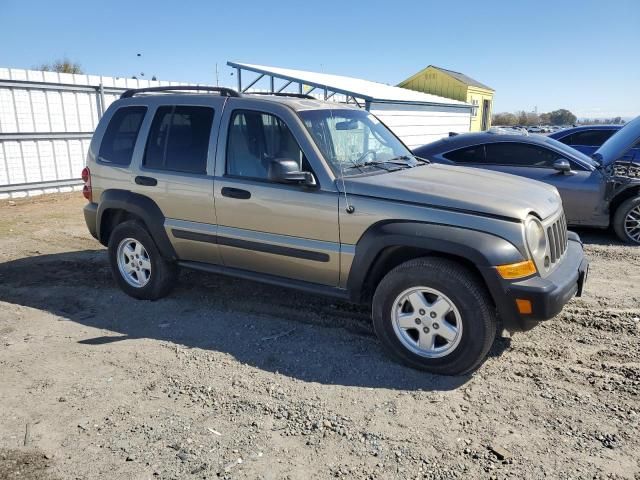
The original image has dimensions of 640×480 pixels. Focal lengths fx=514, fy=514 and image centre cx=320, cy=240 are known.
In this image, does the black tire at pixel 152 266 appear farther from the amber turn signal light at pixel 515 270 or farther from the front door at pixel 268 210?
the amber turn signal light at pixel 515 270

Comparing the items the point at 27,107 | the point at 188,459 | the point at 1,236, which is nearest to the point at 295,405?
the point at 188,459

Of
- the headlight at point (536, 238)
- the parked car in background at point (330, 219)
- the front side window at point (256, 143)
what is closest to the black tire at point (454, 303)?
the parked car in background at point (330, 219)

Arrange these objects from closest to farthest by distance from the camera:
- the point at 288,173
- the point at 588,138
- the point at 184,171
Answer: the point at 288,173 < the point at 184,171 < the point at 588,138

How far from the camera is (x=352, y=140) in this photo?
4.58 meters

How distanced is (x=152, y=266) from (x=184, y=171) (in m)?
1.07

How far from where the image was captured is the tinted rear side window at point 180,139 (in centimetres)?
468

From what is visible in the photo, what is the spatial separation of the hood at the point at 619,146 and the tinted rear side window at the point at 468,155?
1722 millimetres

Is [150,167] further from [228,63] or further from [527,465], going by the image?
[228,63]

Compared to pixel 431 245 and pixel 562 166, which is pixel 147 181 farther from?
pixel 562 166

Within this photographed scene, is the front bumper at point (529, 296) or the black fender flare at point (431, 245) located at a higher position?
the black fender flare at point (431, 245)

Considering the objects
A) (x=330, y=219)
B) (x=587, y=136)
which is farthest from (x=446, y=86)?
(x=330, y=219)

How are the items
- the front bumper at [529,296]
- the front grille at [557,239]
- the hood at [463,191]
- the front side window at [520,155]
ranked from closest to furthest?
1. the front bumper at [529,296]
2. the hood at [463,191]
3. the front grille at [557,239]
4. the front side window at [520,155]

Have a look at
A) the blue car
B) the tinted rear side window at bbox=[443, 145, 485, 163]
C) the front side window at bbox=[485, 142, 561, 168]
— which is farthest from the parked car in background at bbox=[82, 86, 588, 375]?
the blue car

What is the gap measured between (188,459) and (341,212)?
2005 millimetres
